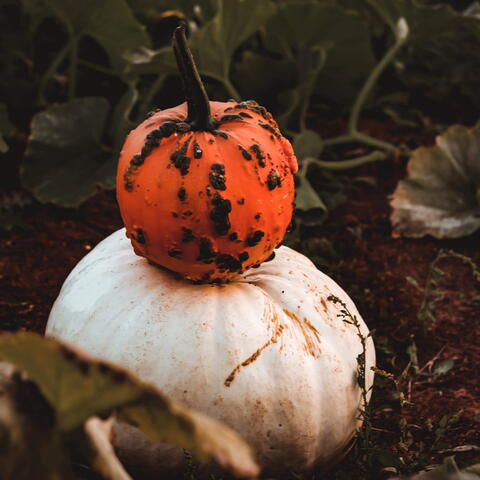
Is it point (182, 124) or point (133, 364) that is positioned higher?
point (182, 124)

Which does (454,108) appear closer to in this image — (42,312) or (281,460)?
(42,312)

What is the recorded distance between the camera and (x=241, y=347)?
1475 mm

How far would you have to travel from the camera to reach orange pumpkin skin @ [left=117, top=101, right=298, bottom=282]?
1.48m

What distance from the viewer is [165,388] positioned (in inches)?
56.9

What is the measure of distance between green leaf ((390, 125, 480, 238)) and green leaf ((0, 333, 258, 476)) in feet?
6.05

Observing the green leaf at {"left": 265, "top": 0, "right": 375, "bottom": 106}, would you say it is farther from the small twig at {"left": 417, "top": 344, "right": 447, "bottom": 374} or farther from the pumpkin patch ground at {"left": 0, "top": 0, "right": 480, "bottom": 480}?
the small twig at {"left": 417, "top": 344, "right": 447, "bottom": 374}

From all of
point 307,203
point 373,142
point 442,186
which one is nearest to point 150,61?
point 307,203

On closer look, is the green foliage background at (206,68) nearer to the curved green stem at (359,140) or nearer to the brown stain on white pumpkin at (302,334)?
the curved green stem at (359,140)

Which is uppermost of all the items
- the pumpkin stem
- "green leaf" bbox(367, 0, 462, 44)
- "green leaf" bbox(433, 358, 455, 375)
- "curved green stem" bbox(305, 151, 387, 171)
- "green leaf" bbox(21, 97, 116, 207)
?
the pumpkin stem

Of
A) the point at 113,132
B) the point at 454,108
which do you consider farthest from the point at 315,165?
the point at 454,108

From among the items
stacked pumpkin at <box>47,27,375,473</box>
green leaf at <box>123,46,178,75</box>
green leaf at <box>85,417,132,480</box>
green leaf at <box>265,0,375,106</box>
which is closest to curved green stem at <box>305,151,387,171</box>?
green leaf at <box>265,0,375,106</box>

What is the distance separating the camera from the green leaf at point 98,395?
2.89ft

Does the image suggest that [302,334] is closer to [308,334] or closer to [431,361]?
[308,334]

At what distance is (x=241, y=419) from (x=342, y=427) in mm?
242
